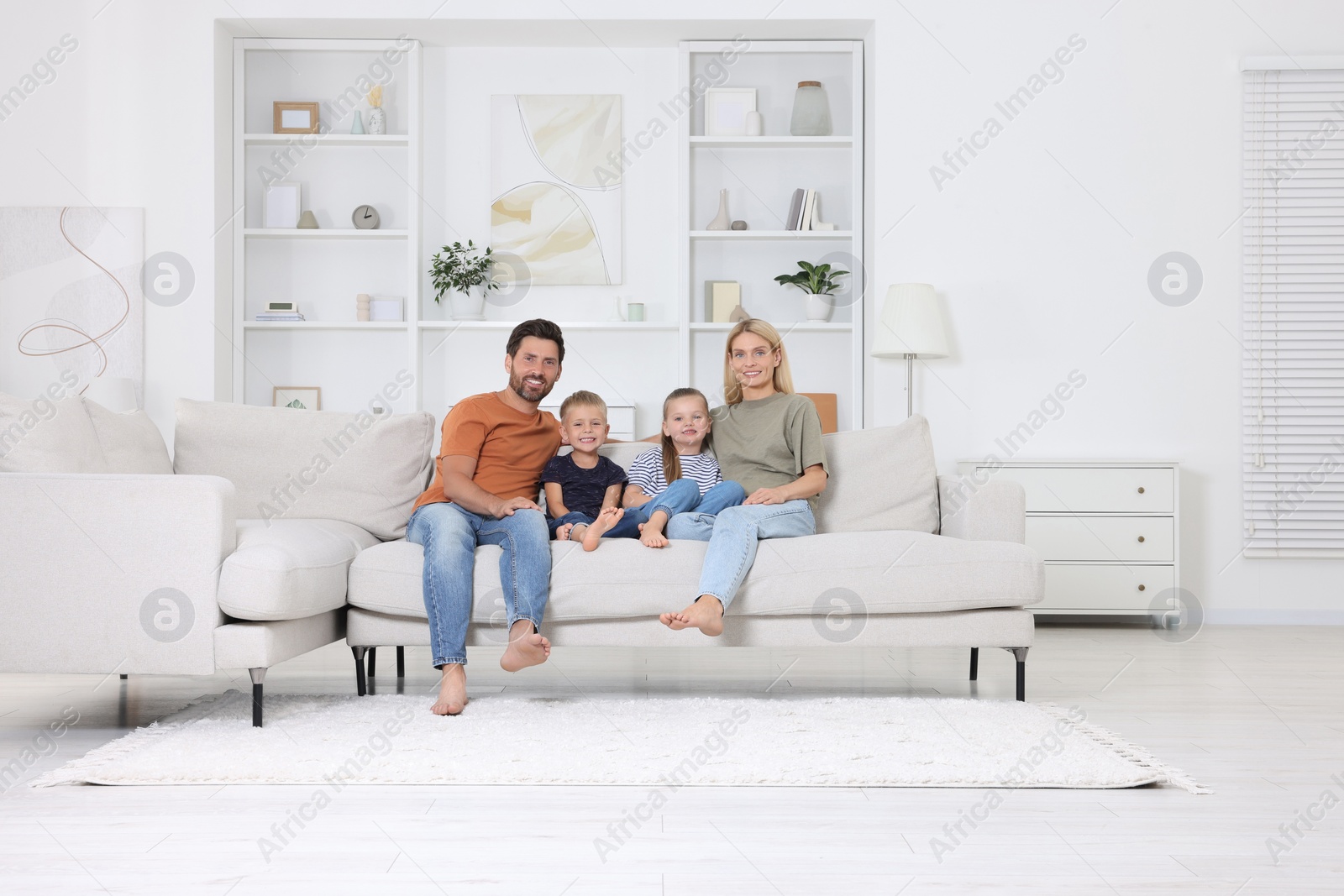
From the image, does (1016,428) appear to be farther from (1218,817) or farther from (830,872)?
(830,872)

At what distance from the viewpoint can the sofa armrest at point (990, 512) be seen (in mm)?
2775

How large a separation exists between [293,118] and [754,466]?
313cm

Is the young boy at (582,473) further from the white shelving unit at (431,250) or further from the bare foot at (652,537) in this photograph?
the white shelving unit at (431,250)

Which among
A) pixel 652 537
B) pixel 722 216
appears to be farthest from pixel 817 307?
pixel 652 537

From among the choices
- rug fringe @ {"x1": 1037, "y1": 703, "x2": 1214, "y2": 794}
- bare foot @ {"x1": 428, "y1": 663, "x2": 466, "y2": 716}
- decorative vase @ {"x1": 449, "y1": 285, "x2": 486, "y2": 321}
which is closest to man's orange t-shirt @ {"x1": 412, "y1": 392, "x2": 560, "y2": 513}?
bare foot @ {"x1": 428, "y1": 663, "x2": 466, "y2": 716}

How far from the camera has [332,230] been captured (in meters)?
4.72

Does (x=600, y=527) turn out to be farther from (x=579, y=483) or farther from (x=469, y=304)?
(x=469, y=304)

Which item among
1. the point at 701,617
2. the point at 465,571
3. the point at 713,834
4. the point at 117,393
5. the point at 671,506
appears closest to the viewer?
the point at 713,834

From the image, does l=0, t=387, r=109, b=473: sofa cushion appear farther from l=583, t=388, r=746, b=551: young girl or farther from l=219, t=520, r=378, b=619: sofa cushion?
l=583, t=388, r=746, b=551: young girl

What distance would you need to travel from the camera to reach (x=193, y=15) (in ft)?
14.7

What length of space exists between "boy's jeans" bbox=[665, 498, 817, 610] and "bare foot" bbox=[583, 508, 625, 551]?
0.15m

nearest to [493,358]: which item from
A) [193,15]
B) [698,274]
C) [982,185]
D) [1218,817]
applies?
[698,274]

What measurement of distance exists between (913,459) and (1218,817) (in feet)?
4.80

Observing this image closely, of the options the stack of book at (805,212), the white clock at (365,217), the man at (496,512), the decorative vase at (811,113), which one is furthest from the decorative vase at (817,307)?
the man at (496,512)
